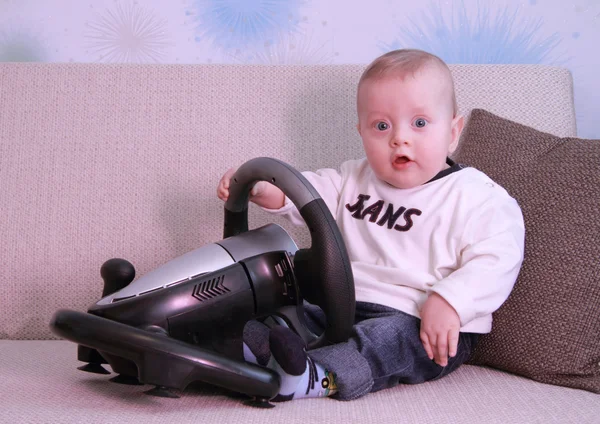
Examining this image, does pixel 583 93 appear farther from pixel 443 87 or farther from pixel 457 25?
pixel 443 87

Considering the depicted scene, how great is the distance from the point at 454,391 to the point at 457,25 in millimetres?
1135

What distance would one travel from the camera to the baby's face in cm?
132

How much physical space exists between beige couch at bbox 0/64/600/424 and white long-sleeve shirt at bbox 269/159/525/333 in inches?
8.9

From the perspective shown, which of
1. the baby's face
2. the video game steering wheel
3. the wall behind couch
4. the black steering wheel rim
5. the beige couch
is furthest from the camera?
the wall behind couch

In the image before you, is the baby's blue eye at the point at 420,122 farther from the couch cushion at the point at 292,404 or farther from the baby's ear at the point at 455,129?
the couch cushion at the point at 292,404

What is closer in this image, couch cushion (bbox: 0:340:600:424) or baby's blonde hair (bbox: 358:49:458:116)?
couch cushion (bbox: 0:340:600:424)

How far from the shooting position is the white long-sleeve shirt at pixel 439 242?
1.24 meters

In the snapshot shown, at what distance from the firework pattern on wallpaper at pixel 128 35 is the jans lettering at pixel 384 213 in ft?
2.78

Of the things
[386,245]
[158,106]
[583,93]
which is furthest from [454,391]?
[583,93]

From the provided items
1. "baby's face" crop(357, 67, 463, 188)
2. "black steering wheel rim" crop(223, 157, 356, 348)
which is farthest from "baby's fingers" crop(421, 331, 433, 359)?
"baby's face" crop(357, 67, 463, 188)

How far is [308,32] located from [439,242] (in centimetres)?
87

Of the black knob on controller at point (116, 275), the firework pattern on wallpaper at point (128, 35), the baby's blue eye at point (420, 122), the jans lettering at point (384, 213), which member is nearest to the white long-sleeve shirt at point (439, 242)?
the jans lettering at point (384, 213)

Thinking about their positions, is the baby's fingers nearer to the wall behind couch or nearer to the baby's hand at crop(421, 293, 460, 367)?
the baby's hand at crop(421, 293, 460, 367)

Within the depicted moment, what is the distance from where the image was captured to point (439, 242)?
133 centimetres
